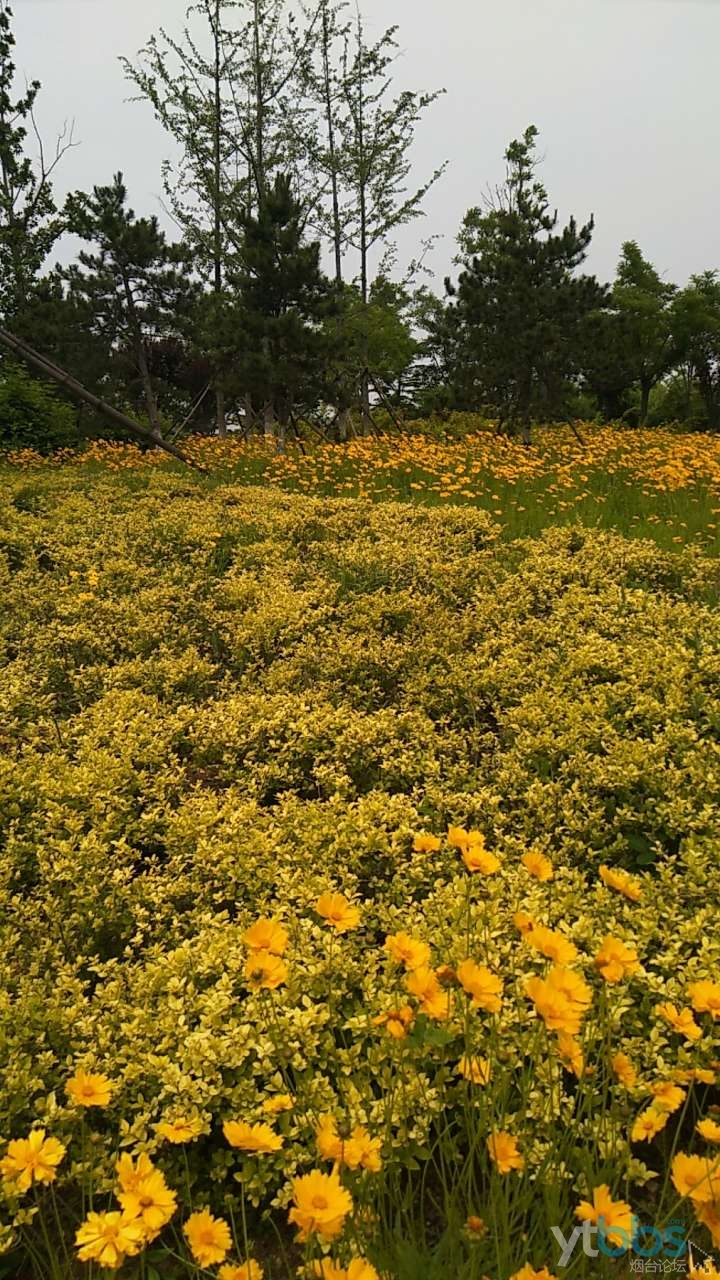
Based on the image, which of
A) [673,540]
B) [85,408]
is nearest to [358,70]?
[85,408]

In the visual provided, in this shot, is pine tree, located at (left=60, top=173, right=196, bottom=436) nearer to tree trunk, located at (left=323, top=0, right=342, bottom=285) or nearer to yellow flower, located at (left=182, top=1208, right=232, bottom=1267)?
tree trunk, located at (left=323, top=0, right=342, bottom=285)

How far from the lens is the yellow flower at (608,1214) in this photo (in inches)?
38.1

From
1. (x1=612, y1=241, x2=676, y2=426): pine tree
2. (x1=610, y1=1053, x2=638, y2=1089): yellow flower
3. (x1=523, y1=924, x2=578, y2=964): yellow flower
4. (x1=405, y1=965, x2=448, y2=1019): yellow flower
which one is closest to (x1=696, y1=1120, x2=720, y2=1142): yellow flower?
(x1=610, y1=1053, x2=638, y2=1089): yellow flower

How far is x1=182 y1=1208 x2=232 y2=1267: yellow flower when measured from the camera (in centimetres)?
98

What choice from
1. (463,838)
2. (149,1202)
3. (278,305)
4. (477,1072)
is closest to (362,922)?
(463,838)

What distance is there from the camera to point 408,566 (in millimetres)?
4984

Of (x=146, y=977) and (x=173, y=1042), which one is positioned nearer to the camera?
(x=173, y=1042)

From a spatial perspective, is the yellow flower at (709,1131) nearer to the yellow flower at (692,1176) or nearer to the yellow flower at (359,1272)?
the yellow flower at (692,1176)

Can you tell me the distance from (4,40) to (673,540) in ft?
59.1

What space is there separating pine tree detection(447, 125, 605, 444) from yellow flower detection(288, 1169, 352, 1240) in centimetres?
1115

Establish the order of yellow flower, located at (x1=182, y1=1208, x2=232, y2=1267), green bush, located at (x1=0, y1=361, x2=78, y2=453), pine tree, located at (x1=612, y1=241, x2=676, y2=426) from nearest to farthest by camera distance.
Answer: yellow flower, located at (x1=182, y1=1208, x2=232, y2=1267) → green bush, located at (x1=0, y1=361, x2=78, y2=453) → pine tree, located at (x1=612, y1=241, x2=676, y2=426)

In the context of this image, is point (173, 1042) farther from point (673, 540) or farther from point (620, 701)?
point (673, 540)

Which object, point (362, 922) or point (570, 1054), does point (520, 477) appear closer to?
point (362, 922)

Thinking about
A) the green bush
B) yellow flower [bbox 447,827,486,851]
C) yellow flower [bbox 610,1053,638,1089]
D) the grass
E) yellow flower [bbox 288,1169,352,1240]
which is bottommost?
yellow flower [bbox 288,1169,352,1240]
